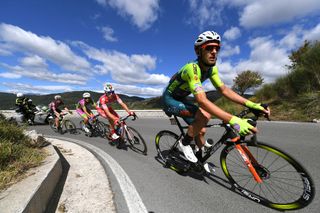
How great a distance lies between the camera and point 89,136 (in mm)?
10094

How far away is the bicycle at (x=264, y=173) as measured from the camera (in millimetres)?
2723

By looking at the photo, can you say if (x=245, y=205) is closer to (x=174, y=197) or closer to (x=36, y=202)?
(x=174, y=197)

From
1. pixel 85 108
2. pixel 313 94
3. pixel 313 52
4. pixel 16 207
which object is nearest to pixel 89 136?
pixel 85 108

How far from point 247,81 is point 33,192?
36981 millimetres

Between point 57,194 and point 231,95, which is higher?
point 231,95

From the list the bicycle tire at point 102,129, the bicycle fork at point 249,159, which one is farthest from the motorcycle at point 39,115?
the bicycle fork at point 249,159

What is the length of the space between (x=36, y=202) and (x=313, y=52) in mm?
16554

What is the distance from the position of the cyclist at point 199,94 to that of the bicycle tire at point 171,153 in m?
0.55

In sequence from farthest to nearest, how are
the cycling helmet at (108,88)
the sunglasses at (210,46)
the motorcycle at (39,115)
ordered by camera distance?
1. the motorcycle at (39,115)
2. the cycling helmet at (108,88)
3. the sunglasses at (210,46)

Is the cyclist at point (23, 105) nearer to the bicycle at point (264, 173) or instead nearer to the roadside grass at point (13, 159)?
the roadside grass at point (13, 159)

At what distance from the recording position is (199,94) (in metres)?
3.16

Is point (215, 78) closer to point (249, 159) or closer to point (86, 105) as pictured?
point (249, 159)

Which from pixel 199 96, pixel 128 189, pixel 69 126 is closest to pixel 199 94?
pixel 199 96

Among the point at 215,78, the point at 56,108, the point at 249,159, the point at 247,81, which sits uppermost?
the point at 247,81
